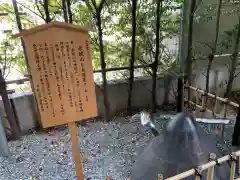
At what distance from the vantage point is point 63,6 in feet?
11.9

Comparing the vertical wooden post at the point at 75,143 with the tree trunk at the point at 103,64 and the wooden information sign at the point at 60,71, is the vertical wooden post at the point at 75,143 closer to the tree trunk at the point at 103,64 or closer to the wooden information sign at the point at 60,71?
the wooden information sign at the point at 60,71

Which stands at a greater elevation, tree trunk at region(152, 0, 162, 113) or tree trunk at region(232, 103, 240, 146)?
tree trunk at region(152, 0, 162, 113)

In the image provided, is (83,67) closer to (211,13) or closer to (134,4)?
(134,4)

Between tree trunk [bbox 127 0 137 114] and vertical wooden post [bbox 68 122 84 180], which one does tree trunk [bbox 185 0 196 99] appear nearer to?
tree trunk [bbox 127 0 137 114]

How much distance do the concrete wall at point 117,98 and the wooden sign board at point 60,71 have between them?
223 cm

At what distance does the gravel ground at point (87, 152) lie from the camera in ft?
10.4

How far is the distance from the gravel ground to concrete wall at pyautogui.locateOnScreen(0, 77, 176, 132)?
1.06 ft

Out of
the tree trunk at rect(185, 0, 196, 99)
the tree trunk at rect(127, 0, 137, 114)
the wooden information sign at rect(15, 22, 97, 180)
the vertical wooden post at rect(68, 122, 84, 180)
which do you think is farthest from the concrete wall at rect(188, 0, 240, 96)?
the vertical wooden post at rect(68, 122, 84, 180)

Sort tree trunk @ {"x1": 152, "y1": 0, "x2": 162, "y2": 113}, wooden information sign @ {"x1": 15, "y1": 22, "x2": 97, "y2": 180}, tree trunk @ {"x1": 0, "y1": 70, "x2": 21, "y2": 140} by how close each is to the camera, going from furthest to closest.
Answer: tree trunk @ {"x1": 152, "y1": 0, "x2": 162, "y2": 113} → tree trunk @ {"x1": 0, "y1": 70, "x2": 21, "y2": 140} → wooden information sign @ {"x1": 15, "y1": 22, "x2": 97, "y2": 180}

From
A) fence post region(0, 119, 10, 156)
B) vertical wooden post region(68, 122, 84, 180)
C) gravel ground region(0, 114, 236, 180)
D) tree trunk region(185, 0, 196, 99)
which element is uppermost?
tree trunk region(185, 0, 196, 99)

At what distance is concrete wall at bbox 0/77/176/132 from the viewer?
4.07 metres

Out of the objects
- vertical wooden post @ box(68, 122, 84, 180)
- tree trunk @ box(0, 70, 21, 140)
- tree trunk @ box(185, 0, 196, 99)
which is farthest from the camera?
tree trunk @ box(185, 0, 196, 99)

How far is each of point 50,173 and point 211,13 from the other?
4065 mm

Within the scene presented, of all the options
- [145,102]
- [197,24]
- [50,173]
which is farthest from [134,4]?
[50,173]
